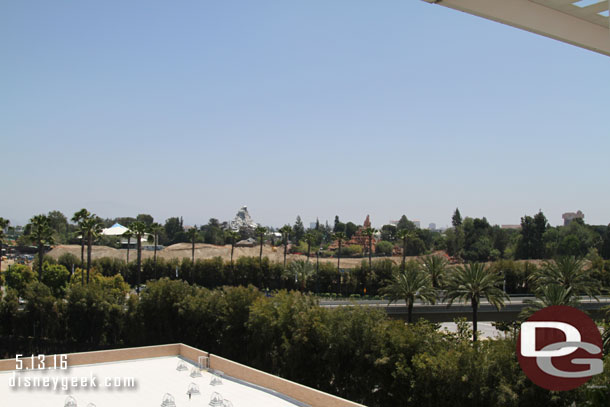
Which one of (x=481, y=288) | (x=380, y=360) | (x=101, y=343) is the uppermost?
(x=481, y=288)

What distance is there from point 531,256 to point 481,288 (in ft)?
314

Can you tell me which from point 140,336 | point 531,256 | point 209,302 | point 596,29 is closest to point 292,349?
point 209,302

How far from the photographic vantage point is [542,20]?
197 inches

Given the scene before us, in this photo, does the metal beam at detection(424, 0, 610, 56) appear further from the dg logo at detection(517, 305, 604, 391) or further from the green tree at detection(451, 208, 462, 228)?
the green tree at detection(451, 208, 462, 228)

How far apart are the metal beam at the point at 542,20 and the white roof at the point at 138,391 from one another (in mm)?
18226

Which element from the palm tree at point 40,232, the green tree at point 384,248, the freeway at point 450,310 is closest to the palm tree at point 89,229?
the palm tree at point 40,232

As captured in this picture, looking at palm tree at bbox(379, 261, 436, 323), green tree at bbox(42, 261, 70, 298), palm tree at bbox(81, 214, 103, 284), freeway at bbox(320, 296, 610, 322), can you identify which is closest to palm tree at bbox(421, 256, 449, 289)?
freeway at bbox(320, 296, 610, 322)

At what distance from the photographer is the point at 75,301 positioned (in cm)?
4744

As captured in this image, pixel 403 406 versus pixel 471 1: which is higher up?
pixel 471 1

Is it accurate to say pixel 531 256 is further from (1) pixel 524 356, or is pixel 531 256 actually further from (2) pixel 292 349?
(1) pixel 524 356

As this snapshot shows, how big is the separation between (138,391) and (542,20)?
21.4 metres

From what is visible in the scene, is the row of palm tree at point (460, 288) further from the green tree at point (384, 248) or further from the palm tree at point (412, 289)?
the green tree at point (384, 248)

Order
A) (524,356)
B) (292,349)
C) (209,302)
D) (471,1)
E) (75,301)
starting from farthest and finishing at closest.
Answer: (75,301)
(209,302)
(292,349)
(524,356)
(471,1)

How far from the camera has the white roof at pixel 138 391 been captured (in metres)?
20.2
